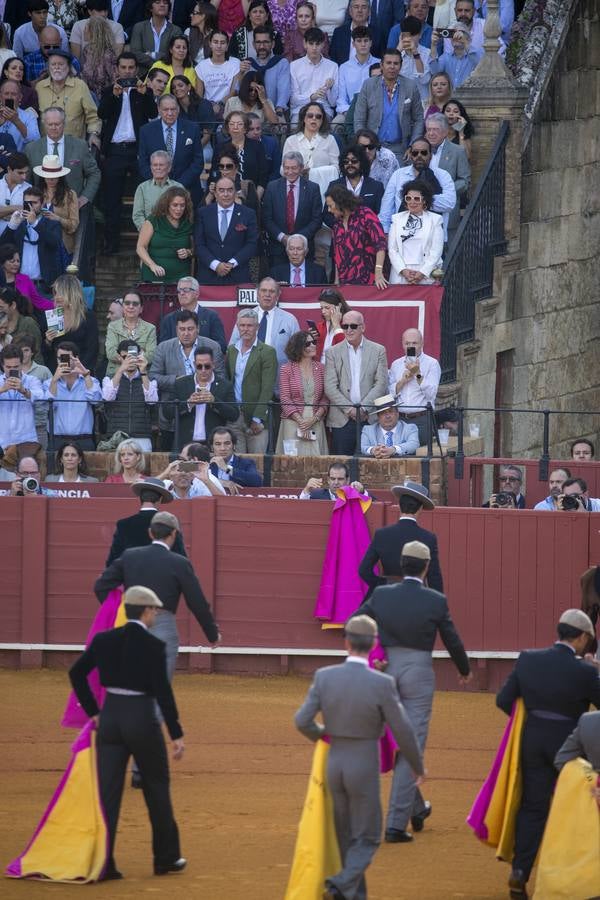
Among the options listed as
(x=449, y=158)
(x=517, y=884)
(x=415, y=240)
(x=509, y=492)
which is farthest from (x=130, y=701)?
(x=449, y=158)

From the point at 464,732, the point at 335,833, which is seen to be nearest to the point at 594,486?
the point at 464,732

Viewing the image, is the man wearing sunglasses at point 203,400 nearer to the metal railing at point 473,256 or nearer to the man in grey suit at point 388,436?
the man in grey suit at point 388,436

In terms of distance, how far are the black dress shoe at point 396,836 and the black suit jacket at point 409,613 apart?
41.1 inches

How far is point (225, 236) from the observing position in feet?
59.1

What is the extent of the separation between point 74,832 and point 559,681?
98.1 inches

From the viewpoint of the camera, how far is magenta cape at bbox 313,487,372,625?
15.4 meters

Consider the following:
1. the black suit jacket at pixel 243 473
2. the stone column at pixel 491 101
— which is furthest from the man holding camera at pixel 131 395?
the stone column at pixel 491 101

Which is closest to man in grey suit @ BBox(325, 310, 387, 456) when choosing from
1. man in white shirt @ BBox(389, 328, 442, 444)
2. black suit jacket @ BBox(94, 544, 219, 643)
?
man in white shirt @ BBox(389, 328, 442, 444)

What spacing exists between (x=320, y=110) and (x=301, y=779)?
7.97 m

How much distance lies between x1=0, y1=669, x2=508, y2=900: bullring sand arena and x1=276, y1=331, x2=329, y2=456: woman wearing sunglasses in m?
2.25

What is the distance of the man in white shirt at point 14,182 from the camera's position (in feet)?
59.8

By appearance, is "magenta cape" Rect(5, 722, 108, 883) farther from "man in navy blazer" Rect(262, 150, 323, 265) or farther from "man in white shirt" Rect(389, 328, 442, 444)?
"man in navy blazer" Rect(262, 150, 323, 265)

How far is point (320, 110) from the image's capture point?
18.5m

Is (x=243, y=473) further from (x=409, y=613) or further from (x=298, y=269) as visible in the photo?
(x=409, y=613)
